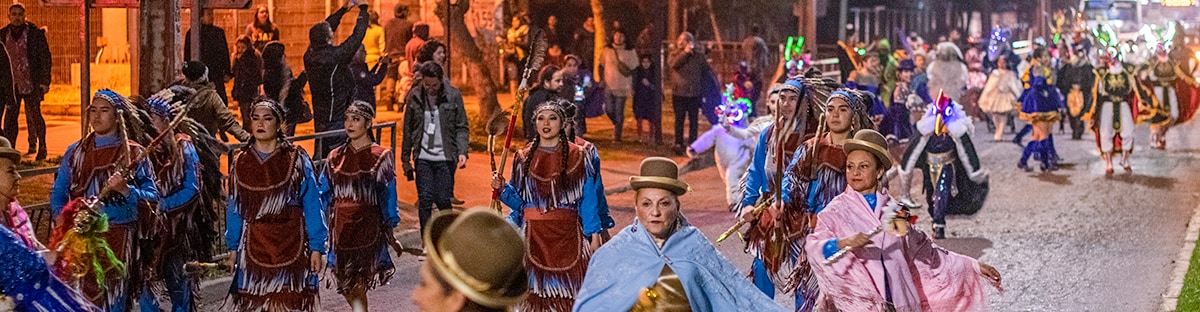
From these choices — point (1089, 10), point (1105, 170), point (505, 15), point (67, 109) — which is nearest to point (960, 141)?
point (1105, 170)

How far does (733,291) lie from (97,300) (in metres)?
3.86

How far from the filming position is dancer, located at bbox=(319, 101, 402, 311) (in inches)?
380

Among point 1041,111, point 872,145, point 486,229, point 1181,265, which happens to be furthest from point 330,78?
point 486,229

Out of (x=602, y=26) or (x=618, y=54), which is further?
(x=602, y=26)

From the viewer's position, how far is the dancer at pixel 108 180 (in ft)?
27.4

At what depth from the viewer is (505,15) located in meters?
28.4

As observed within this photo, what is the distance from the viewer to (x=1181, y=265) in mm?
12992

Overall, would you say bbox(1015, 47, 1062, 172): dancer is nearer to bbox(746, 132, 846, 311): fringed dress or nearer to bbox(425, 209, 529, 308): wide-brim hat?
bbox(746, 132, 846, 311): fringed dress

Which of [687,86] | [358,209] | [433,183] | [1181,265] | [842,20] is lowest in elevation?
[1181,265]

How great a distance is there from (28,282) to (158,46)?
6157 millimetres

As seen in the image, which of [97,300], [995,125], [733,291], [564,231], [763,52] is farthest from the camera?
[995,125]

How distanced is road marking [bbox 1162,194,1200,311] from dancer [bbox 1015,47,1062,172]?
17.1 ft

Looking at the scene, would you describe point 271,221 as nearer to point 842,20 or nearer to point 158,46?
point 158,46

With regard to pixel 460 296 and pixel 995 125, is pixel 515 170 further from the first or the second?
pixel 995 125
